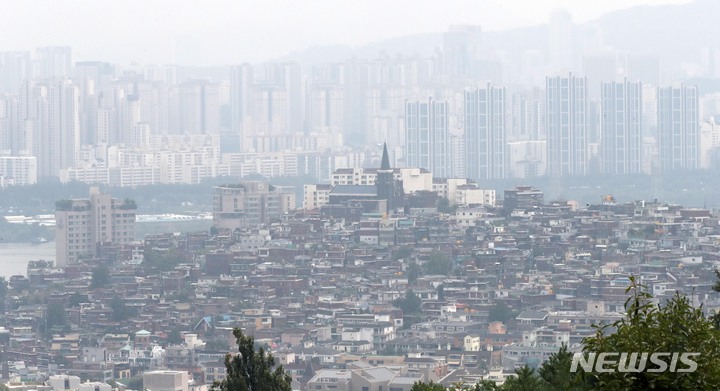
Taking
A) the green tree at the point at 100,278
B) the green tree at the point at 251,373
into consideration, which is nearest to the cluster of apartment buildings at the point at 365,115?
the green tree at the point at 100,278

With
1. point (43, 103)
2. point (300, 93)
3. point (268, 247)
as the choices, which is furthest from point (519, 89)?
point (268, 247)

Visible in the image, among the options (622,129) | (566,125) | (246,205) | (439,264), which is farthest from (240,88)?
(439,264)

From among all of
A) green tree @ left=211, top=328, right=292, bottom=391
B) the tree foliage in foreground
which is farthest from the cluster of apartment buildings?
the tree foliage in foreground

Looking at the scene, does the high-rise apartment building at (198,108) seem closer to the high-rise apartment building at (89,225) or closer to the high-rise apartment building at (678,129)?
the high-rise apartment building at (678,129)

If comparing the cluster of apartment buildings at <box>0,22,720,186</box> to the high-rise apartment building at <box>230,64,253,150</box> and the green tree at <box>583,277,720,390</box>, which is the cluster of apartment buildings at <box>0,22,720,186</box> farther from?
the green tree at <box>583,277,720,390</box>

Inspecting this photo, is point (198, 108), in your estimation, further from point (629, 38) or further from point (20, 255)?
point (20, 255)

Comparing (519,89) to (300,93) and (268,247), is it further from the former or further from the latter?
(268,247)
